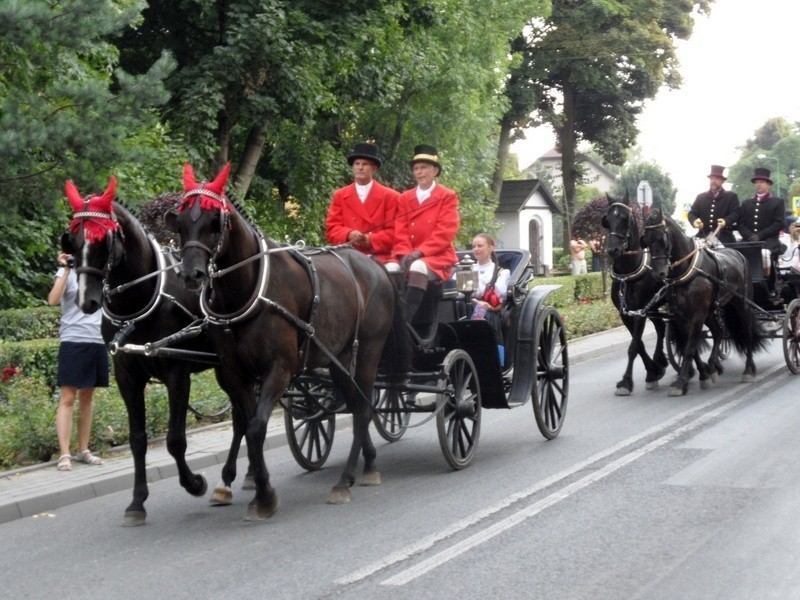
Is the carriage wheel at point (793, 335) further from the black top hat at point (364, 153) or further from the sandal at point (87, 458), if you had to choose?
the sandal at point (87, 458)

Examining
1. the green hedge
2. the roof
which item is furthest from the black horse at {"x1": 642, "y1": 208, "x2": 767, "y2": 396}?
the roof

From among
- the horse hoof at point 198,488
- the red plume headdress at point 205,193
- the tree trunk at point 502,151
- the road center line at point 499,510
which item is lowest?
the road center line at point 499,510

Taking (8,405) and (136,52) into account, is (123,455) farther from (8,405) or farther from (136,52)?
(136,52)

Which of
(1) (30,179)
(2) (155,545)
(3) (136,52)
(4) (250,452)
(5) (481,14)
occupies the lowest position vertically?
(2) (155,545)

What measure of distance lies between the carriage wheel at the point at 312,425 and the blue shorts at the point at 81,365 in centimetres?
161

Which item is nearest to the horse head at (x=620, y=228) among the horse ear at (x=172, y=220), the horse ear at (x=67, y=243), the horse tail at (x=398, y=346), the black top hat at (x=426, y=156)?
the black top hat at (x=426, y=156)

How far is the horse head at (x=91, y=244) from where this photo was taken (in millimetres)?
7375

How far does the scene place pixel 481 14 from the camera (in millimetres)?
33969

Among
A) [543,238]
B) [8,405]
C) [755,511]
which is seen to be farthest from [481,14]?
[543,238]

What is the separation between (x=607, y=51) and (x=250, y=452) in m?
38.3

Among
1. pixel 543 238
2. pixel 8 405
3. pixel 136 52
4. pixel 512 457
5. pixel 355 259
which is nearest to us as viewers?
pixel 355 259

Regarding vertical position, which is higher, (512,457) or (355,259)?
(355,259)

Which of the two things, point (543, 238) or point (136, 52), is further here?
point (543, 238)

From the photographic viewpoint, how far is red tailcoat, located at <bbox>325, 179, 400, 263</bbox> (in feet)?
32.8
